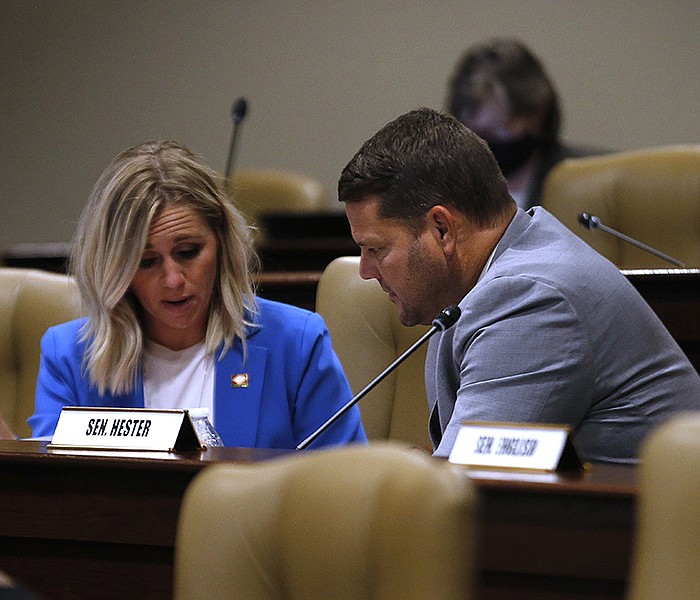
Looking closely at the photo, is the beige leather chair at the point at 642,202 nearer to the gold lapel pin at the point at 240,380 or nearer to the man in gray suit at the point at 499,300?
the man in gray suit at the point at 499,300

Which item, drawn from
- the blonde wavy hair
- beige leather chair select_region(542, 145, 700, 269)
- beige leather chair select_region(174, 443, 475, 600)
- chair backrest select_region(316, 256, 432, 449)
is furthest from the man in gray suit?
beige leather chair select_region(542, 145, 700, 269)

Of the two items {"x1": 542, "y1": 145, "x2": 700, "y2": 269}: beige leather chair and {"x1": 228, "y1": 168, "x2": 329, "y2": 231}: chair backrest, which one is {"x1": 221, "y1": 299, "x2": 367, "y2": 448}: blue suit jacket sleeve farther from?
{"x1": 228, "y1": 168, "x2": 329, "y2": 231}: chair backrest

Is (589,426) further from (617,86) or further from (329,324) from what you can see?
(617,86)

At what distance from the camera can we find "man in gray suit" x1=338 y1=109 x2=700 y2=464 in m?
1.84

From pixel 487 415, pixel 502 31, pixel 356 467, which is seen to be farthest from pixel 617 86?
pixel 356 467

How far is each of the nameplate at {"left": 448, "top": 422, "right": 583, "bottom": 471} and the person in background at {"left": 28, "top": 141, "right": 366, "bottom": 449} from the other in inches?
32.2

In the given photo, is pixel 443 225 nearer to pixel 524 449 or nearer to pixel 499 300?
pixel 499 300

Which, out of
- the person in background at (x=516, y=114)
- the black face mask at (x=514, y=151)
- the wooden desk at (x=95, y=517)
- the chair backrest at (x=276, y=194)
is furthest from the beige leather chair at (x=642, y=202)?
the wooden desk at (x=95, y=517)

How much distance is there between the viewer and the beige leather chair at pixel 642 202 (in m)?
3.47

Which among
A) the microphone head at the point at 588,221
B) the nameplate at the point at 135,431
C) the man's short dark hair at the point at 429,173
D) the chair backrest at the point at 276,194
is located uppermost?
the man's short dark hair at the point at 429,173

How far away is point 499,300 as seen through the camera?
1881 mm

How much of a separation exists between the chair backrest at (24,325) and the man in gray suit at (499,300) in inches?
40.7

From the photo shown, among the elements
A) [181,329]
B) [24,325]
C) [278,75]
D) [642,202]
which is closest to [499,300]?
[181,329]

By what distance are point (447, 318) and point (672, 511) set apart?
108cm
